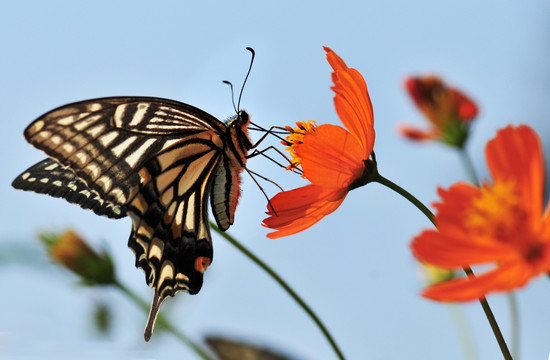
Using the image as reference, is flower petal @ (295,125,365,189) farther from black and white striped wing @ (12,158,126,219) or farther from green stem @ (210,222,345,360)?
black and white striped wing @ (12,158,126,219)

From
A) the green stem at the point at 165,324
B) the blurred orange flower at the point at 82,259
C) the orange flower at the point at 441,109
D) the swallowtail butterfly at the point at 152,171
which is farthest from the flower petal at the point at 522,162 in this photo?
the orange flower at the point at 441,109

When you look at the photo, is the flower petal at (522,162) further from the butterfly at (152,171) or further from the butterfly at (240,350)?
the butterfly at (152,171)

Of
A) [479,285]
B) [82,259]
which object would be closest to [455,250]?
[479,285]

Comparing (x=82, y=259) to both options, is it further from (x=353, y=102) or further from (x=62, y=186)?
(x=353, y=102)

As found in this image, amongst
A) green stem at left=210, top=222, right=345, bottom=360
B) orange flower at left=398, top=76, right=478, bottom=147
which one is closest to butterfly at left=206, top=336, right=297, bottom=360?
green stem at left=210, top=222, right=345, bottom=360

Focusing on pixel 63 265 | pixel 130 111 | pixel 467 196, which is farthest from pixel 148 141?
pixel 467 196
